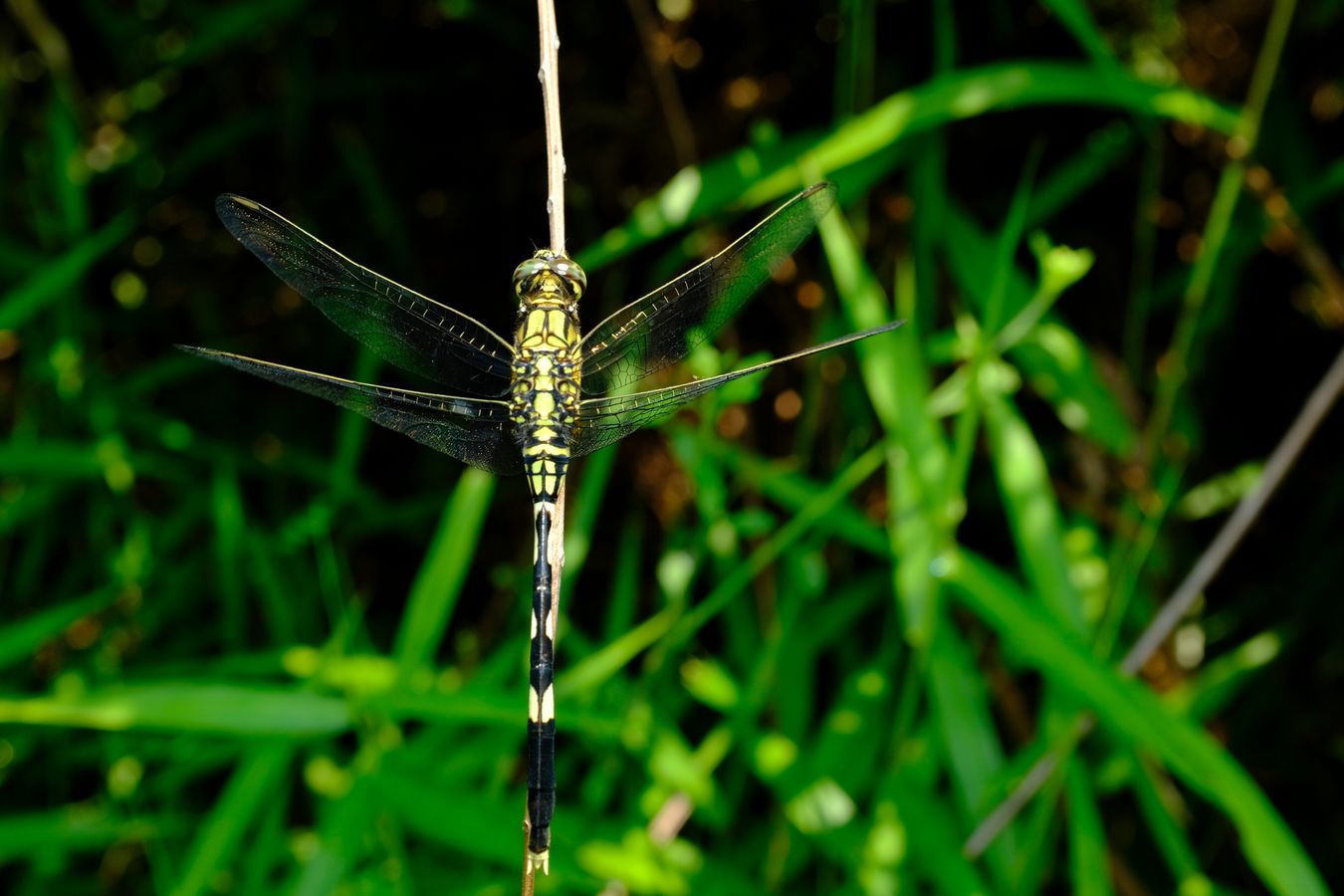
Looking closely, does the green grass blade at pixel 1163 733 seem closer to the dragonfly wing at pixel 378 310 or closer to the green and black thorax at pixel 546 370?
the green and black thorax at pixel 546 370

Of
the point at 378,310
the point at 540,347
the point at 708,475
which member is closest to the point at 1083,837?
the point at 708,475

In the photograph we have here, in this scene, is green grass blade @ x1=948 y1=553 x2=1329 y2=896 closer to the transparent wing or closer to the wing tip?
the transparent wing

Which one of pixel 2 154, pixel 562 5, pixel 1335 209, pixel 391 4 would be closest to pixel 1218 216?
pixel 1335 209

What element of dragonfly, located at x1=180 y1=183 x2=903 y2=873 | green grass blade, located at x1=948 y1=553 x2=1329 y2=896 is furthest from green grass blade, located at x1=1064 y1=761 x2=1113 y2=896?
dragonfly, located at x1=180 y1=183 x2=903 y2=873

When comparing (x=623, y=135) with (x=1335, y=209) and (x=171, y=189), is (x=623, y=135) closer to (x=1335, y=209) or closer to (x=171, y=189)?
(x=171, y=189)

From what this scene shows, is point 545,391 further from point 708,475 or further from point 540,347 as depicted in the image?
point 708,475

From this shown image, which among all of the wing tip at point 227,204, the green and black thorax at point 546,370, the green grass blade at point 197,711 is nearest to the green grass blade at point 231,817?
the green grass blade at point 197,711
